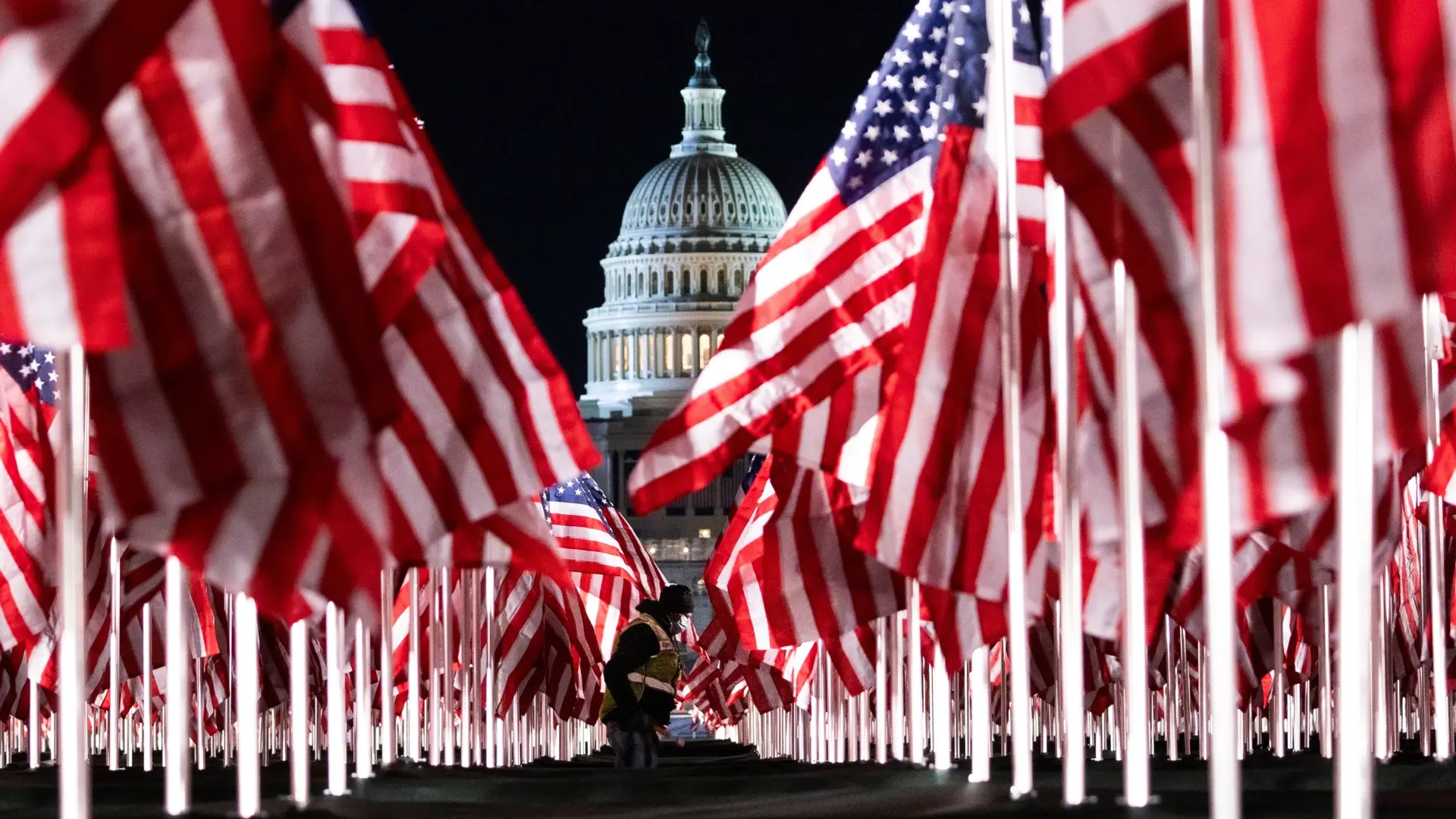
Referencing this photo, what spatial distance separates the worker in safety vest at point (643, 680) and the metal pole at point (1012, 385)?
7.75 m

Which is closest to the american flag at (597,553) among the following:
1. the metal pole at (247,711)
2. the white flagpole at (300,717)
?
the white flagpole at (300,717)

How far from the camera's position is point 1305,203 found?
805 centimetres

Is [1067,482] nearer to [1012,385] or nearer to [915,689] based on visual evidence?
[1012,385]

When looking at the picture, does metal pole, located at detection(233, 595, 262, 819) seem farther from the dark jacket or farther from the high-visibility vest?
the high-visibility vest

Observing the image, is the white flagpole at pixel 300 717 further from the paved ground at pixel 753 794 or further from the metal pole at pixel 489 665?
the metal pole at pixel 489 665

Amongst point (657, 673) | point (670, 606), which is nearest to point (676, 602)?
point (670, 606)

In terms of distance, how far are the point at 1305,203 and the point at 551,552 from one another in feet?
28.6

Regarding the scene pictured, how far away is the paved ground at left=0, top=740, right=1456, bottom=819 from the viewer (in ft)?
37.1

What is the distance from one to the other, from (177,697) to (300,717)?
171cm

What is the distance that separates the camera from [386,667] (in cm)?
1700

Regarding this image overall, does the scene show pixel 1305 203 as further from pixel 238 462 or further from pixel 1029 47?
pixel 1029 47

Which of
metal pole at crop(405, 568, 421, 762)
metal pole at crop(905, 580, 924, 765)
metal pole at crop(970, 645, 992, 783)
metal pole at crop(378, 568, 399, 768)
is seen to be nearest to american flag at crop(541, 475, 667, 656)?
metal pole at crop(405, 568, 421, 762)

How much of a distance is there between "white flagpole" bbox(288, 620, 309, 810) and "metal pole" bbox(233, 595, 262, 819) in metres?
0.67

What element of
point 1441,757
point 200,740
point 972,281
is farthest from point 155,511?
point 200,740
